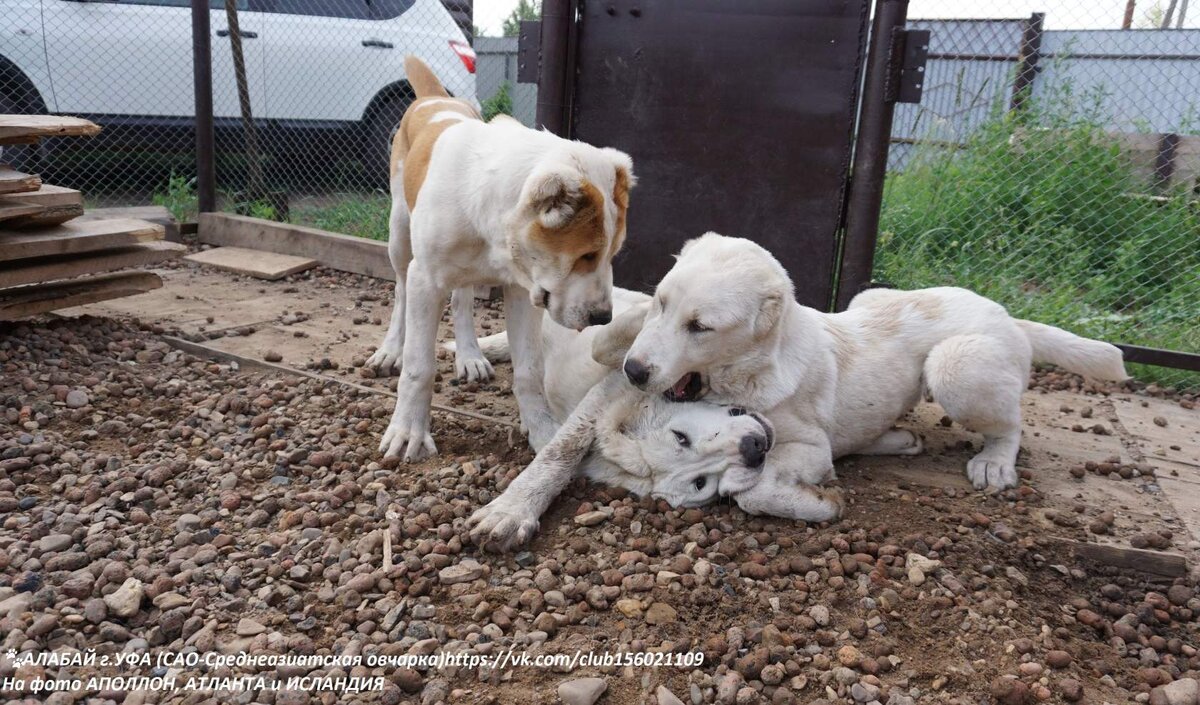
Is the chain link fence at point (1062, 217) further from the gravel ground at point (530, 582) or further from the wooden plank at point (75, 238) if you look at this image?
the wooden plank at point (75, 238)

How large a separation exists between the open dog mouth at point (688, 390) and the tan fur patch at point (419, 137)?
1466mm

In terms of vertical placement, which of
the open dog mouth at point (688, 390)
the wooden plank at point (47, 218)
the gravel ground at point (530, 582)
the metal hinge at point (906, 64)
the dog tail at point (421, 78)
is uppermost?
the metal hinge at point (906, 64)

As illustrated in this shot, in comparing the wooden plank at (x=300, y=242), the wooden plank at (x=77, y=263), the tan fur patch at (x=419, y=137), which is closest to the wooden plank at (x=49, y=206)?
the wooden plank at (x=77, y=263)

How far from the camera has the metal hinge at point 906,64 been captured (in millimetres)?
4816

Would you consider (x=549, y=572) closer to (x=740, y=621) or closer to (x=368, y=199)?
(x=740, y=621)

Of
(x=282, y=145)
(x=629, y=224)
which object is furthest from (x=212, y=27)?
(x=629, y=224)

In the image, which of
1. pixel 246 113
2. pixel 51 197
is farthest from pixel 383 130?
pixel 51 197

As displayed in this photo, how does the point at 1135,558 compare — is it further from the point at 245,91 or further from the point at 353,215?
the point at 245,91

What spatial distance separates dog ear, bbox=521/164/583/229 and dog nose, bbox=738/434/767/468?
103cm

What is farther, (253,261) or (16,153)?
(16,153)

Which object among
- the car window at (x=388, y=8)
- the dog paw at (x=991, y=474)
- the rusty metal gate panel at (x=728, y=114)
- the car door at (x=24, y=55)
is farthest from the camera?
the car window at (x=388, y=8)

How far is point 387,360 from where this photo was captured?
4.81 m

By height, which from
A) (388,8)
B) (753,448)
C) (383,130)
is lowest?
(753,448)

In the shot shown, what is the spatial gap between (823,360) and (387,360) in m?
2.35
